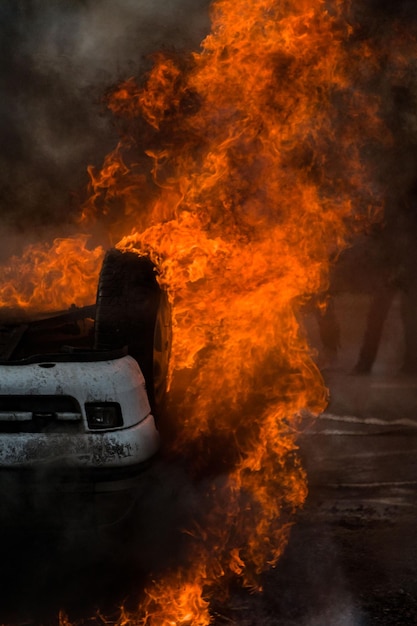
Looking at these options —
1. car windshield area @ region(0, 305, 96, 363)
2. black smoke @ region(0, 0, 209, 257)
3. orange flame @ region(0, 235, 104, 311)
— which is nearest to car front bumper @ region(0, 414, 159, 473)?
car windshield area @ region(0, 305, 96, 363)

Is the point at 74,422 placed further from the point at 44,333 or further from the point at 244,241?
the point at 244,241

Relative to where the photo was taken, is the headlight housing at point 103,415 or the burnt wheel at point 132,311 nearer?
the headlight housing at point 103,415

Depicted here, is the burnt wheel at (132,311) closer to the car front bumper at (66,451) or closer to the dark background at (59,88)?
the car front bumper at (66,451)

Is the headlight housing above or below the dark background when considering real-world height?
below

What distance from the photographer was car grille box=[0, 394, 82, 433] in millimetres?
3848

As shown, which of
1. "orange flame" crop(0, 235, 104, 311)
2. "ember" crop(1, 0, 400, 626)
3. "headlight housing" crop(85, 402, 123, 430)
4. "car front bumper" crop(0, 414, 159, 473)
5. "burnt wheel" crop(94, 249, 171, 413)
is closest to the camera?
"car front bumper" crop(0, 414, 159, 473)

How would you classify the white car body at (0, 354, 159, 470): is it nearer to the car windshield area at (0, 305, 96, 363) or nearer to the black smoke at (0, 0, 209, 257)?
the car windshield area at (0, 305, 96, 363)

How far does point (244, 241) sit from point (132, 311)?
343cm

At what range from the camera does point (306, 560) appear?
4426mm

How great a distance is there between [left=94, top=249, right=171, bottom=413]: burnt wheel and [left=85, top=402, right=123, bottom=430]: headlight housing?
0.69 meters

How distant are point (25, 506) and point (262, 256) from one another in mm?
4554

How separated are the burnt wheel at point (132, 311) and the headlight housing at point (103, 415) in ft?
2.28

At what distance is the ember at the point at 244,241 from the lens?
512 cm

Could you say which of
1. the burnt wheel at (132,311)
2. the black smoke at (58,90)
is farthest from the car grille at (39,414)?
the black smoke at (58,90)
